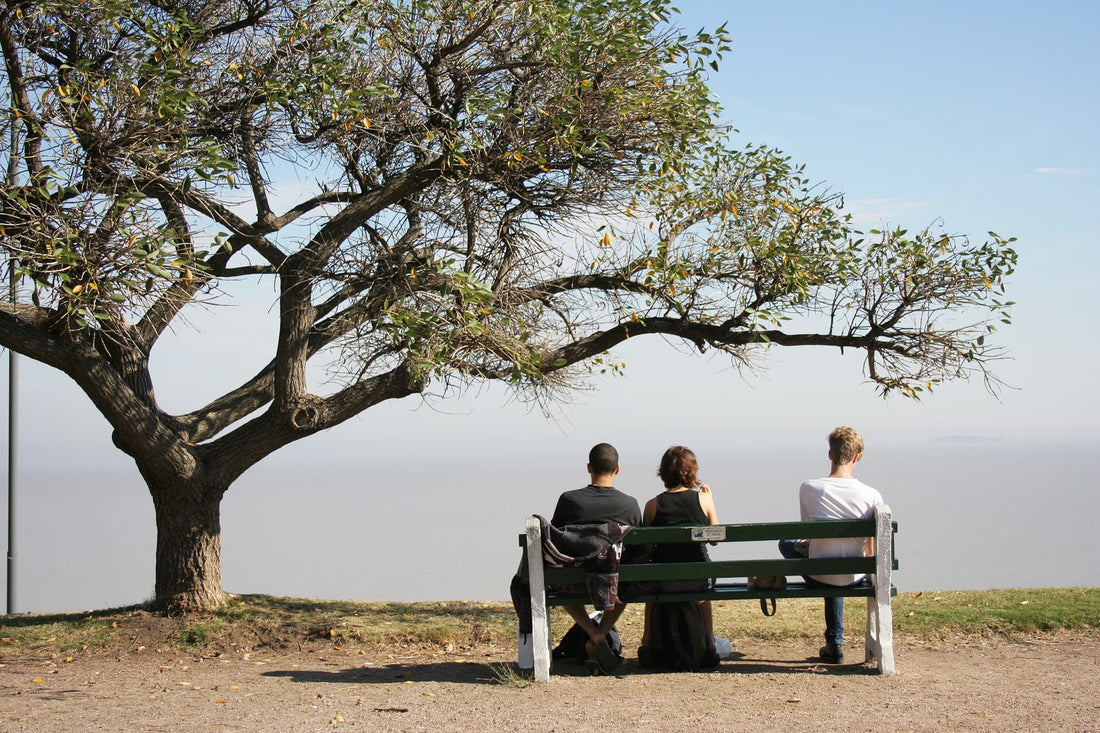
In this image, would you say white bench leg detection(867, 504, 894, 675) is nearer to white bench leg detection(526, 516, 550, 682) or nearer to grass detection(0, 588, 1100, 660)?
grass detection(0, 588, 1100, 660)

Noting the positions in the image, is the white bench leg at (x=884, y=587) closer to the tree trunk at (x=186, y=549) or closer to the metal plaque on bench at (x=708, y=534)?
the metal plaque on bench at (x=708, y=534)

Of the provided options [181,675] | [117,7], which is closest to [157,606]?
[181,675]

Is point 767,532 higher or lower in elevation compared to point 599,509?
lower

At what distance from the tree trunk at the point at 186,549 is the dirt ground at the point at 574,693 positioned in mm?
1361

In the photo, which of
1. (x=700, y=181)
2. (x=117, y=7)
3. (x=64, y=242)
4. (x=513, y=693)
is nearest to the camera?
(x=513, y=693)

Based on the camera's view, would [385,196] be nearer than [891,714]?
No

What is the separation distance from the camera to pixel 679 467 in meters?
6.59

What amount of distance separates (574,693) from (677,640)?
0.94 metres

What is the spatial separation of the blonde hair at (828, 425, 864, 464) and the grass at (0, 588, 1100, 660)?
6.18ft

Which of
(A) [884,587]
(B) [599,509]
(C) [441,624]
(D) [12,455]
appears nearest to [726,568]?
(B) [599,509]

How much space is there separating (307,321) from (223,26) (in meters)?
3.04

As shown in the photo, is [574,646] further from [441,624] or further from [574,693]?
[441,624]

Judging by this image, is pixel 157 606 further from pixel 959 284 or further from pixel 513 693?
pixel 959 284

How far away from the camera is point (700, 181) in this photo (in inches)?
392
